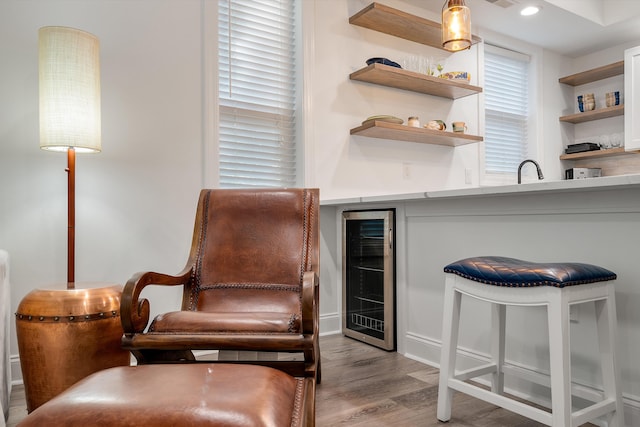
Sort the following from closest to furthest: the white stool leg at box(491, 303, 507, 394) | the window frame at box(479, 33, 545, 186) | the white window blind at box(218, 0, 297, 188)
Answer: the white stool leg at box(491, 303, 507, 394) → the white window blind at box(218, 0, 297, 188) → the window frame at box(479, 33, 545, 186)

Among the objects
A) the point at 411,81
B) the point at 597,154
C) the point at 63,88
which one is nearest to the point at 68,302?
the point at 63,88

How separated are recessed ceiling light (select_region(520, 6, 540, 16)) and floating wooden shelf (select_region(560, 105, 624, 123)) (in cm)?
126

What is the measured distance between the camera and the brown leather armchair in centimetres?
134

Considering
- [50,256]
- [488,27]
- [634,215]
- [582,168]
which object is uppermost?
[488,27]

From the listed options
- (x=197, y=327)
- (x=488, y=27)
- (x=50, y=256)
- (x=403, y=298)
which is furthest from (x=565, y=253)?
(x=488, y=27)

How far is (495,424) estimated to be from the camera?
1630 millimetres

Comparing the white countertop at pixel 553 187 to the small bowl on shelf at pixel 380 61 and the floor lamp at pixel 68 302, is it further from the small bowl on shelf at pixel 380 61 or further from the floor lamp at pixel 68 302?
the floor lamp at pixel 68 302

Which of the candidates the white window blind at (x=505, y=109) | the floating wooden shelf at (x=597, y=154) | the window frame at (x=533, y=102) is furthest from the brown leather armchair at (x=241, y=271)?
the floating wooden shelf at (x=597, y=154)

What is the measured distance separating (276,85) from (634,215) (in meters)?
2.22

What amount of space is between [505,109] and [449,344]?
3240 millimetres

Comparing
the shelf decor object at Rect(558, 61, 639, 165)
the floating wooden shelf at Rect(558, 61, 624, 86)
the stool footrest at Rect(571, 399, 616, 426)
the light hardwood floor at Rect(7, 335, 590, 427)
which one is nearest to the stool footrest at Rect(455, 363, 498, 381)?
the light hardwood floor at Rect(7, 335, 590, 427)

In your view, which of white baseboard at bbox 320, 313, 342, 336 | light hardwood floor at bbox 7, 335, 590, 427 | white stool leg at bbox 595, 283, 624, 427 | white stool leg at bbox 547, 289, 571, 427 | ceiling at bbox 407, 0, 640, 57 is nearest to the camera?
white stool leg at bbox 547, 289, 571, 427

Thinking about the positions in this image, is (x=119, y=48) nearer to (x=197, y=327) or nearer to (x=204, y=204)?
(x=204, y=204)

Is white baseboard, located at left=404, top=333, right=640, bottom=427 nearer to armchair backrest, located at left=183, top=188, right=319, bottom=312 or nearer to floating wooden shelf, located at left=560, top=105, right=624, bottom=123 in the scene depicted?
armchair backrest, located at left=183, top=188, right=319, bottom=312
